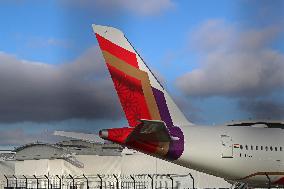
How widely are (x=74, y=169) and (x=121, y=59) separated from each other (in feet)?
92.8

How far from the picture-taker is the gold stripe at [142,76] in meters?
27.5

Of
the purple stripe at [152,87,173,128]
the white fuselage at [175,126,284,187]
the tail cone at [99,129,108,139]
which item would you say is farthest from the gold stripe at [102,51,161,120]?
the tail cone at [99,129,108,139]

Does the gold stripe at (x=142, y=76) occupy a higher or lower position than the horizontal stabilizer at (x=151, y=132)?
higher

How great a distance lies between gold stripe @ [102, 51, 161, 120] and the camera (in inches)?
1082

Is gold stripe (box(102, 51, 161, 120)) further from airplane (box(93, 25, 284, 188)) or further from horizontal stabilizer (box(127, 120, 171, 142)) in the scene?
horizontal stabilizer (box(127, 120, 171, 142))

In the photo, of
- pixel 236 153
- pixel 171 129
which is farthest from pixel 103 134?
pixel 236 153

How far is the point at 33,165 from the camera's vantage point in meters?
54.8

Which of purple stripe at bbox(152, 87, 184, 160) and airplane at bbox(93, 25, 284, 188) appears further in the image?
airplane at bbox(93, 25, 284, 188)

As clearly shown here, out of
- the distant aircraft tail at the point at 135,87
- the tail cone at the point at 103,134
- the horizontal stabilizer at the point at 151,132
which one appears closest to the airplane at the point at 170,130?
the distant aircraft tail at the point at 135,87

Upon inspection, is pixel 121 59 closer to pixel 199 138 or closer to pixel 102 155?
pixel 199 138

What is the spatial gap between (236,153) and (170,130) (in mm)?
4735

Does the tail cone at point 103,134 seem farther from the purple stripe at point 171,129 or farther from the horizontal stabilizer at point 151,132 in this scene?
the purple stripe at point 171,129

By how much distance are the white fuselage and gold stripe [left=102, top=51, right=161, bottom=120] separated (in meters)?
2.29

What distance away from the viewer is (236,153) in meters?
29.0
